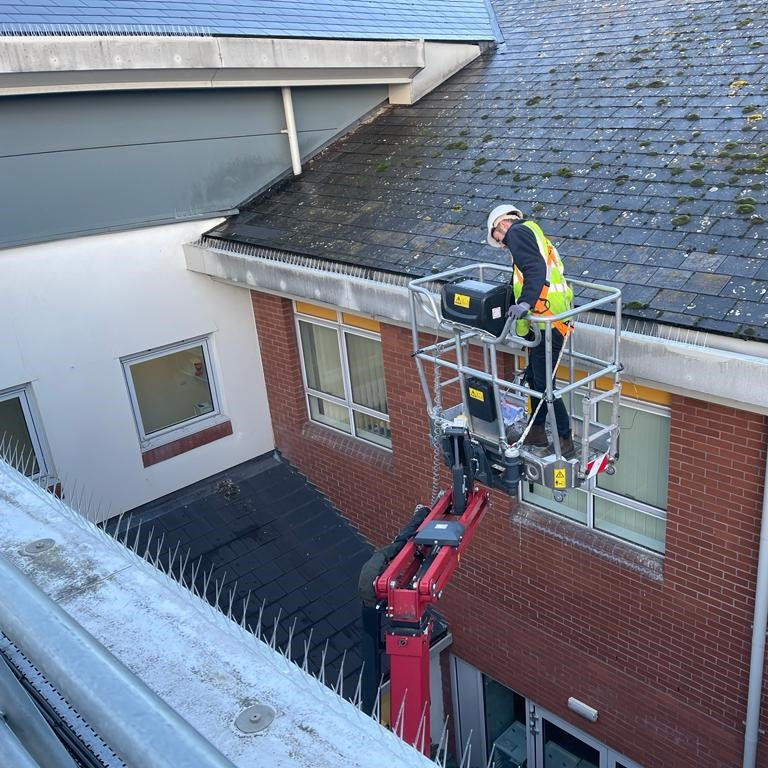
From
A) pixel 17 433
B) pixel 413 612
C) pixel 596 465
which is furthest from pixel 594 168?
pixel 17 433

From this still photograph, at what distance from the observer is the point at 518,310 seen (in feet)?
14.4

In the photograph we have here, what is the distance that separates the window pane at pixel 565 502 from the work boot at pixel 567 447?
1.73m

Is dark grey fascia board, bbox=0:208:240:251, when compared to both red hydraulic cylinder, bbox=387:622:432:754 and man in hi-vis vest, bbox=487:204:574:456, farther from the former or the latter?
red hydraulic cylinder, bbox=387:622:432:754

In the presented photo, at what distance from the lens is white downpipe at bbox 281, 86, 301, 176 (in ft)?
29.1

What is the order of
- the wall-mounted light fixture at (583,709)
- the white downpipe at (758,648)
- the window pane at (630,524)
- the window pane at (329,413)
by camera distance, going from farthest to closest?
the window pane at (329,413) → the wall-mounted light fixture at (583,709) → the window pane at (630,524) → the white downpipe at (758,648)

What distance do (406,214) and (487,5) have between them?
5674 millimetres

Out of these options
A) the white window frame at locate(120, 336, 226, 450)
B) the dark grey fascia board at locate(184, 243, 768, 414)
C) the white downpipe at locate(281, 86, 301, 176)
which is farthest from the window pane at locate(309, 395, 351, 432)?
the white downpipe at locate(281, 86, 301, 176)

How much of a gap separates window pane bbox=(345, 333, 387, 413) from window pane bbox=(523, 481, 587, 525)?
76.4 inches

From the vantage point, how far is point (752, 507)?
5.27 m

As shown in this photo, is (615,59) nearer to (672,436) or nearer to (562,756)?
(672,436)

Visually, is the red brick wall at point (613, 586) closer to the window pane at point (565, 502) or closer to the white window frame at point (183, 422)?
the window pane at point (565, 502)

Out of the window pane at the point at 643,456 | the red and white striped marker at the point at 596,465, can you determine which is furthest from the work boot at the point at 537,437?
the window pane at the point at 643,456

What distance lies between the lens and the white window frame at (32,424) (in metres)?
7.46

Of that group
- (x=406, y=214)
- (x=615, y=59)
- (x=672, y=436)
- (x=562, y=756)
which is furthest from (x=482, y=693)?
(x=615, y=59)
